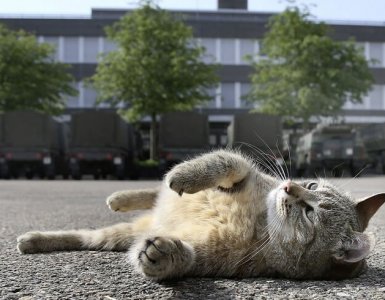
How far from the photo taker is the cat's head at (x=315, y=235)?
2.91 metres

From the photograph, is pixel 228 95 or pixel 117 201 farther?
pixel 228 95

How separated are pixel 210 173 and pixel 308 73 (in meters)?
26.2

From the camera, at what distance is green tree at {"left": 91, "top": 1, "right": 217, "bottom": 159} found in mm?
26645

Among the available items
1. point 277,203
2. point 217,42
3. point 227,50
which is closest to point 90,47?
point 217,42

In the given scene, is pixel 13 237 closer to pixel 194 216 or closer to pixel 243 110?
pixel 194 216

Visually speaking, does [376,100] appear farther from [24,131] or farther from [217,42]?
[24,131]

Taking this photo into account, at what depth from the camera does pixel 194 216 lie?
3.35m

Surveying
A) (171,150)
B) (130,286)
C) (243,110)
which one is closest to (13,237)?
(130,286)

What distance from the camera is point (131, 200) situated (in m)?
4.21

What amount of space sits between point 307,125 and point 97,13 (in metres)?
22.0

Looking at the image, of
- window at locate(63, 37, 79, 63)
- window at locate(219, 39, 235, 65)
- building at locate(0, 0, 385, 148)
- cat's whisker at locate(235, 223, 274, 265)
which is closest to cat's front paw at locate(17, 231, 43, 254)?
cat's whisker at locate(235, 223, 274, 265)

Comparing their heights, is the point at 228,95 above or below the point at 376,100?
above

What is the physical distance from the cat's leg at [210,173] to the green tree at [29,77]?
26296 millimetres

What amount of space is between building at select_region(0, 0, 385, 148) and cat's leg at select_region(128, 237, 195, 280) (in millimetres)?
38597
